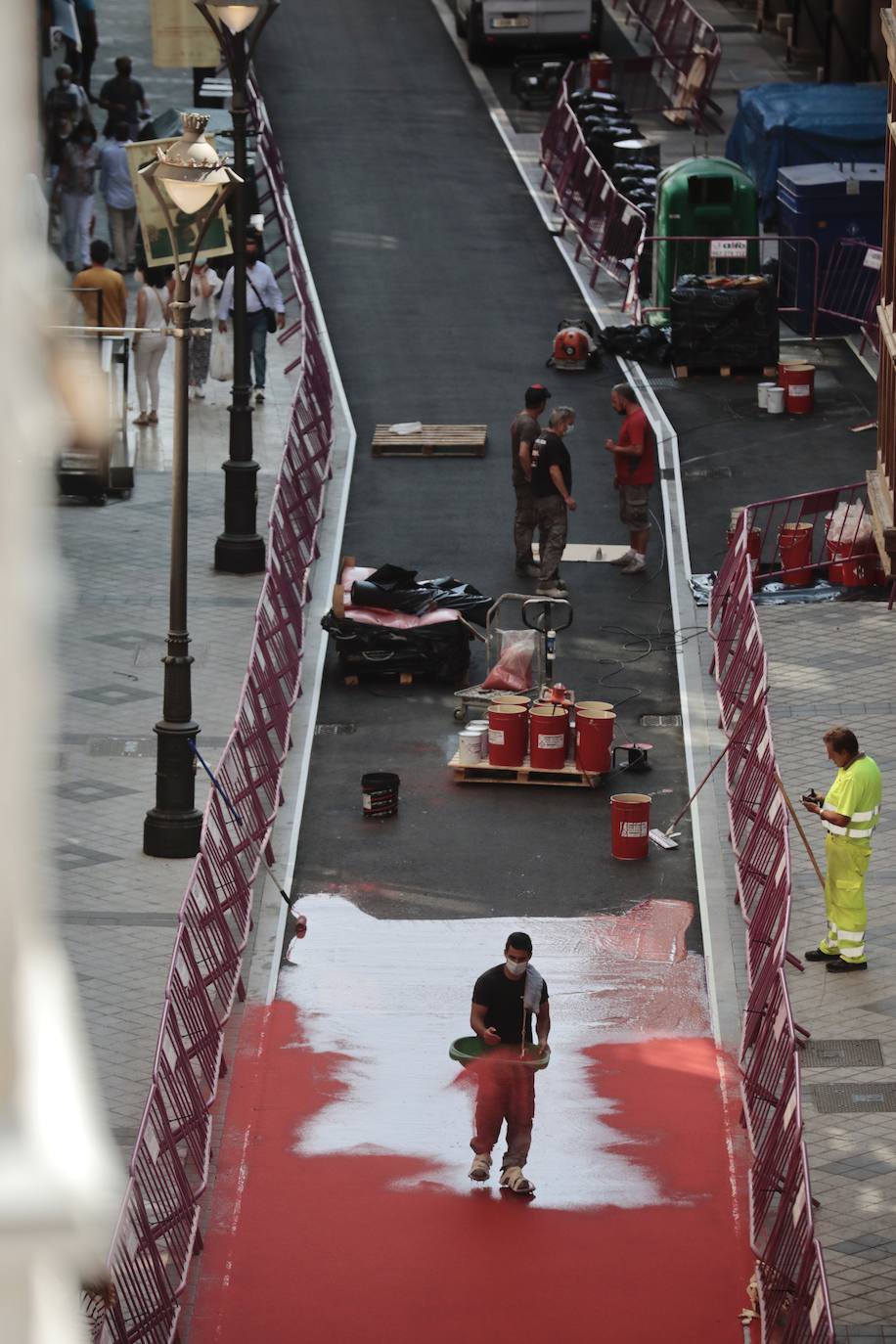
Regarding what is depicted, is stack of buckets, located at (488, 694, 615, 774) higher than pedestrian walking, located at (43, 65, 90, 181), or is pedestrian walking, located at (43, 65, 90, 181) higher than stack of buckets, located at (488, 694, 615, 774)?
pedestrian walking, located at (43, 65, 90, 181)

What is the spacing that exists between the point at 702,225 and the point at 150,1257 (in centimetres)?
2384

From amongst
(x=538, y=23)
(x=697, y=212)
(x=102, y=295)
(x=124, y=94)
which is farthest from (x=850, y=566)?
(x=538, y=23)

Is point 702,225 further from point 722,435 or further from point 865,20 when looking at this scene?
point 865,20

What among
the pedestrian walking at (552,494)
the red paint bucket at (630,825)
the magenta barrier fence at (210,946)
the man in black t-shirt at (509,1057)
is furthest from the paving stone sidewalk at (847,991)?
the magenta barrier fence at (210,946)

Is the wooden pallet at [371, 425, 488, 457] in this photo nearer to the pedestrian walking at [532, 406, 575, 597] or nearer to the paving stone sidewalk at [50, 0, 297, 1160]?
the paving stone sidewalk at [50, 0, 297, 1160]

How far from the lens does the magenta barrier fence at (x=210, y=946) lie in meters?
9.76

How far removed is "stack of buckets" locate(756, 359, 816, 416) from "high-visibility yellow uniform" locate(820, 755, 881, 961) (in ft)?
48.7

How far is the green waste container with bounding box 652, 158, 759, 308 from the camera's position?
101 ft

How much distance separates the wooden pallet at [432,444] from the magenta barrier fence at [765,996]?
5.90 meters

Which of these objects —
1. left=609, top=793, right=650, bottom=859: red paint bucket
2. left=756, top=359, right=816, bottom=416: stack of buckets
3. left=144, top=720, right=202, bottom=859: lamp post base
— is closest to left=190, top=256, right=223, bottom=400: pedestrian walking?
left=756, top=359, right=816, bottom=416: stack of buckets

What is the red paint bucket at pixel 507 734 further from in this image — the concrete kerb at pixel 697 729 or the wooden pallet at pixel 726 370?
the wooden pallet at pixel 726 370

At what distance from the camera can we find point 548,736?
17.9m

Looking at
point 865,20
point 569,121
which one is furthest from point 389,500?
point 865,20

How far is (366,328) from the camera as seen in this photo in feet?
104
